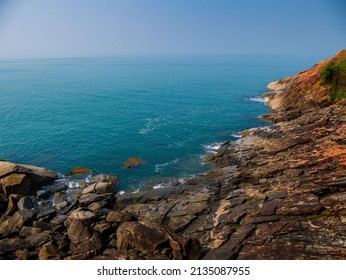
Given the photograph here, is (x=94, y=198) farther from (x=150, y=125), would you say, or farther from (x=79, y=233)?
(x=150, y=125)

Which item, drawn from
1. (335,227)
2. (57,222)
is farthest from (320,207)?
(57,222)

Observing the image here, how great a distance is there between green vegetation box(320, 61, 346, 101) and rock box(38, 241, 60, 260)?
7182 cm

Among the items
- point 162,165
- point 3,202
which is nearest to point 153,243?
point 162,165

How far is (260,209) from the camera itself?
1212 inches

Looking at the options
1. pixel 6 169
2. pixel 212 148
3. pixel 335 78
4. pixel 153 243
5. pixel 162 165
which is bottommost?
pixel 162 165

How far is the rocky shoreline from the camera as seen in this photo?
83.4ft

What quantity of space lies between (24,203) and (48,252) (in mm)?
17155

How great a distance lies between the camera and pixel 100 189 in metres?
42.9

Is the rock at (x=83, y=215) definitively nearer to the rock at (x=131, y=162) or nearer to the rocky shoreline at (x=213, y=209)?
the rocky shoreline at (x=213, y=209)

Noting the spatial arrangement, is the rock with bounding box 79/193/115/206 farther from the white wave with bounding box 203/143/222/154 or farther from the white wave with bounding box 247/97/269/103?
the white wave with bounding box 247/97/269/103

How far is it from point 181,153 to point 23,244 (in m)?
36.1

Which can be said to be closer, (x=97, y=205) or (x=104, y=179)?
(x=97, y=205)
